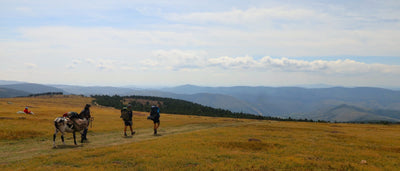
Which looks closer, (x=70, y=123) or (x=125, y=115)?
(x=70, y=123)

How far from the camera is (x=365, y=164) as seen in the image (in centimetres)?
1642

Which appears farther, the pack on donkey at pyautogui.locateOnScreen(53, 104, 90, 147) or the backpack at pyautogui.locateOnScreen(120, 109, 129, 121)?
the backpack at pyautogui.locateOnScreen(120, 109, 129, 121)

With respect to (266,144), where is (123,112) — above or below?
above

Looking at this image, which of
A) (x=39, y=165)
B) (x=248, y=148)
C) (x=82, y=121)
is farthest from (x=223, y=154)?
(x=82, y=121)

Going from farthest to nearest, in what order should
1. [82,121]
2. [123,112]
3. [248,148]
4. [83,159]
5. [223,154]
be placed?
[123,112]
[82,121]
[248,148]
[223,154]
[83,159]

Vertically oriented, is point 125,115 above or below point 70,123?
above

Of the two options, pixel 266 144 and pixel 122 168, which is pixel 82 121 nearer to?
pixel 122 168

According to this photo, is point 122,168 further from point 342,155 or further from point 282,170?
point 342,155

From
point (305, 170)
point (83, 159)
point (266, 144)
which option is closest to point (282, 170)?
point (305, 170)

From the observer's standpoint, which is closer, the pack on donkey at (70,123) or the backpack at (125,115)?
the pack on donkey at (70,123)

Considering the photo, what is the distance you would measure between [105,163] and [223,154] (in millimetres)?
8582

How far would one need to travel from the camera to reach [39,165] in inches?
565

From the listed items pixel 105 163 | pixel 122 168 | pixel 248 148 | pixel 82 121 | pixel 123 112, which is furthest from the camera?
pixel 123 112

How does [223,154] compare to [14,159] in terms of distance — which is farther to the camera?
[223,154]
